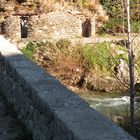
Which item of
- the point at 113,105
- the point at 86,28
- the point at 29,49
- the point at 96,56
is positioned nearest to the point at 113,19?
the point at 86,28

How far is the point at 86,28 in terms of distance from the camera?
2348 cm

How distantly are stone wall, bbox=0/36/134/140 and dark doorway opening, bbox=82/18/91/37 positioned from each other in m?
15.5

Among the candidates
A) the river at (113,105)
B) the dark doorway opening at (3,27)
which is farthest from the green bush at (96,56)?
the dark doorway opening at (3,27)

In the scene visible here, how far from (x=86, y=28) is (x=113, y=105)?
7.48 metres

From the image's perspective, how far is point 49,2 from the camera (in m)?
22.7

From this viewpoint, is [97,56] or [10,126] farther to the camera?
[97,56]

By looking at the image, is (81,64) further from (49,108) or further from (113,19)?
(49,108)

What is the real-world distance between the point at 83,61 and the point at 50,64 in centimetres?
139

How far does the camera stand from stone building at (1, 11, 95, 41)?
22.1 m

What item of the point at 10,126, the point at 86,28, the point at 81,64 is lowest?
the point at 81,64

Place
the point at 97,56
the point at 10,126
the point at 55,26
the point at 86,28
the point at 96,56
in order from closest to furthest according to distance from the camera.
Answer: the point at 10,126
the point at 97,56
the point at 96,56
the point at 55,26
the point at 86,28

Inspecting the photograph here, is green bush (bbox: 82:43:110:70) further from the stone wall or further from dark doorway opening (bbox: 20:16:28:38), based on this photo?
the stone wall

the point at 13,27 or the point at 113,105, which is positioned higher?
the point at 13,27

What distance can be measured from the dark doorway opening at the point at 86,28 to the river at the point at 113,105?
5.25m
